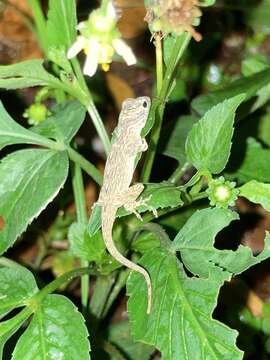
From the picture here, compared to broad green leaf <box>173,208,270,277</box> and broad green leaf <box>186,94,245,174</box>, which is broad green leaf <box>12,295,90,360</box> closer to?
broad green leaf <box>173,208,270,277</box>

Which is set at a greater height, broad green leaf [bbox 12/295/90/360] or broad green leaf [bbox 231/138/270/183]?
broad green leaf [bbox 231/138/270/183]

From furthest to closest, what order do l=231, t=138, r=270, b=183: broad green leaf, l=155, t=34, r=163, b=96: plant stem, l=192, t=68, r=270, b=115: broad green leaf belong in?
l=192, t=68, r=270, b=115: broad green leaf
l=231, t=138, r=270, b=183: broad green leaf
l=155, t=34, r=163, b=96: plant stem

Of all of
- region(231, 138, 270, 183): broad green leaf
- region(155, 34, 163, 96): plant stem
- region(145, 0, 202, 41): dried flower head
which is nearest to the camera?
region(145, 0, 202, 41): dried flower head

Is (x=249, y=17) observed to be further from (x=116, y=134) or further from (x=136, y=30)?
(x=116, y=134)

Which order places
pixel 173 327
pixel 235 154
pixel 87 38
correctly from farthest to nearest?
pixel 235 154, pixel 173 327, pixel 87 38

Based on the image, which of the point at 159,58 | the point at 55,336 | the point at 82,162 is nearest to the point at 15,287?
the point at 55,336

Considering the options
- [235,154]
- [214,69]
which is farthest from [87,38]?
[214,69]

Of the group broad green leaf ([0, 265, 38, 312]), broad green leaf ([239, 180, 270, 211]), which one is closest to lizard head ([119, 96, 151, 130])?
broad green leaf ([239, 180, 270, 211])
